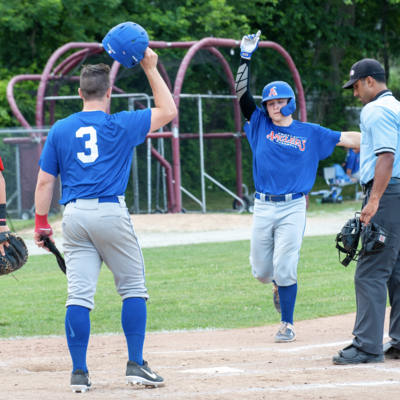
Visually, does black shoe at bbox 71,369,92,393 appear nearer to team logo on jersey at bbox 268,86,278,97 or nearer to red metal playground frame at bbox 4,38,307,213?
team logo on jersey at bbox 268,86,278,97

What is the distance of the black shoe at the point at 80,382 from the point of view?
3.83 meters

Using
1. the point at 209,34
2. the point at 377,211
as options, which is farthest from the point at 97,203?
the point at 209,34

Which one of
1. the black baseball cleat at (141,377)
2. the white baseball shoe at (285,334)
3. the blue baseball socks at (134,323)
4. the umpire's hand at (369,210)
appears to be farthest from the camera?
the white baseball shoe at (285,334)

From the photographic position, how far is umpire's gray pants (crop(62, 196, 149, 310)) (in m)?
3.94

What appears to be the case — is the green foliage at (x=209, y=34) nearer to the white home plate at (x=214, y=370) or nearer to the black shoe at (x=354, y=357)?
the white home plate at (x=214, y=370)

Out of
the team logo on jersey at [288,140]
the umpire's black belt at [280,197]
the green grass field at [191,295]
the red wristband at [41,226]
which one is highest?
the team logo on jersey at [288,140]

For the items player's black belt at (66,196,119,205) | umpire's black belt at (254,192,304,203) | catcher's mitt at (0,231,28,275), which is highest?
player's black belt at (66,196,119,205)

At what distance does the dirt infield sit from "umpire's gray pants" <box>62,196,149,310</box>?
620 millimetres

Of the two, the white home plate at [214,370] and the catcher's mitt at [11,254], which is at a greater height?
the catcher's mitt at [11,254]

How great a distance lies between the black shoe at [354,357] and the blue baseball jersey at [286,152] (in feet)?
5.33

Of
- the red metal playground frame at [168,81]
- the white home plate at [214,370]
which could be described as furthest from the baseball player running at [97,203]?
the red metal playground frame at [168,81]

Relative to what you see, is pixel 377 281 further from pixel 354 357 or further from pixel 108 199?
pixel 108 199

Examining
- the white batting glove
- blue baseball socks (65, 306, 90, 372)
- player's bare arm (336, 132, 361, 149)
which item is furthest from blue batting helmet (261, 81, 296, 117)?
blue baseball socks (65, 306, 90, 372)

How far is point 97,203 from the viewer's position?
156 inches
